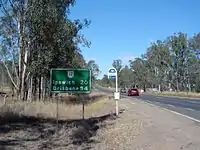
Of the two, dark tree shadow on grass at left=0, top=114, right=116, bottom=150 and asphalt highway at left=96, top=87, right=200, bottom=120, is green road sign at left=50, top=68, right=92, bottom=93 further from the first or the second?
asphalt highway at left=96, top=87, right=200, bottom=120

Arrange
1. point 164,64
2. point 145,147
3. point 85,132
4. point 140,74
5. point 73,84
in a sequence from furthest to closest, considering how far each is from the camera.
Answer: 1. point 140,74
2. point 164,64
3. point 73,84
4. point 85,132
5. point 145,147

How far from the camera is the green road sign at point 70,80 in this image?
666 inches

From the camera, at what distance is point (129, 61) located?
170 meters

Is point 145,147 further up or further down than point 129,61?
further down

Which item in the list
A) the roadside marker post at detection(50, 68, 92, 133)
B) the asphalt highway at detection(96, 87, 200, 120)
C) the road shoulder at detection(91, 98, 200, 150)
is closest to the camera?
the road shoulder at detection(91, 98, 200, 150)

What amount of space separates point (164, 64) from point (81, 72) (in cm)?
10644

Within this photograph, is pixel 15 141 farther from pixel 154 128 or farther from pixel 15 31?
pixel 15 31

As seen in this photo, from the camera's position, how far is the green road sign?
16.9 meters

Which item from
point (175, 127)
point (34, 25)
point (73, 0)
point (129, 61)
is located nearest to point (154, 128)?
point (175, 127)

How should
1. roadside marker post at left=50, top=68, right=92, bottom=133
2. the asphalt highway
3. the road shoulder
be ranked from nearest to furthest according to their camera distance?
the road shoulder, roadside marker post at left=50, top=68, right=92, bottom=133, the asphalt highway

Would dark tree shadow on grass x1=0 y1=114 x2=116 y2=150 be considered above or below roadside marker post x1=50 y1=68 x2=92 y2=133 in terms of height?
→ below

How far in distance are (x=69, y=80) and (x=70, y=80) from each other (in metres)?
0.05

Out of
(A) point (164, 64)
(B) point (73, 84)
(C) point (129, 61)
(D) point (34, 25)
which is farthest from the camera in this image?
(C) point (129, 61)

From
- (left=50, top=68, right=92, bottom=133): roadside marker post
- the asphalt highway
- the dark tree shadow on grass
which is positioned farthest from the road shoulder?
the asphalt highway
